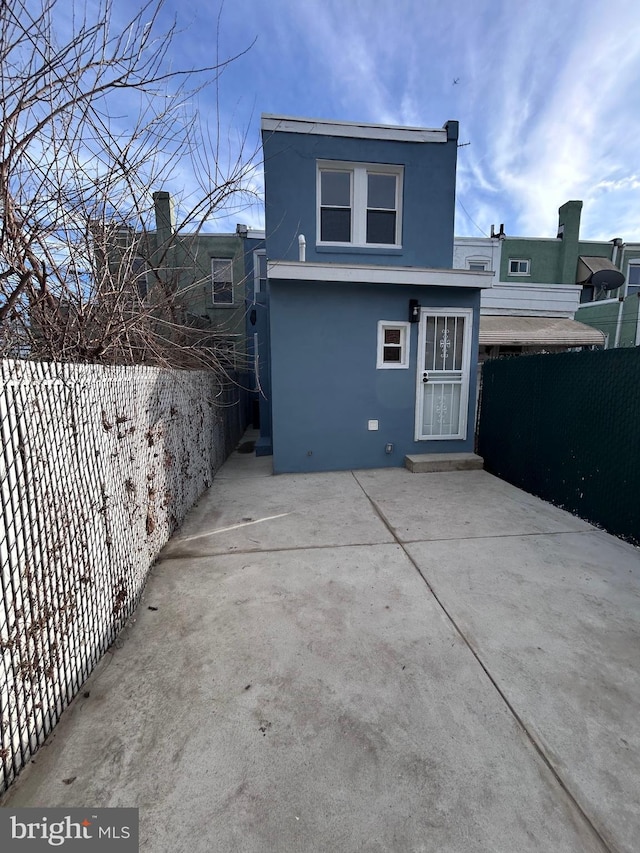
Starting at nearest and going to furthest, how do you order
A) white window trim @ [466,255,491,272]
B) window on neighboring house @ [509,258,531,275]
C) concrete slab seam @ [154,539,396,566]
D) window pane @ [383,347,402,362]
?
concrete slab seam @ [154,539,396,566] → window pane @ [383,347,402,362] → white window trim @ [466,255,491,272] → window on neighboring house @ [509,258,531,275]

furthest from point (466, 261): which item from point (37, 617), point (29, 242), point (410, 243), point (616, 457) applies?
point (37, 617)

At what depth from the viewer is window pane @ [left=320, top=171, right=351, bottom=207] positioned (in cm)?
610

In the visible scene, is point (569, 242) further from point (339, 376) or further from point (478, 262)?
point (339, 376)

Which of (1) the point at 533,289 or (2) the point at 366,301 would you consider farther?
(1) the point at 533,289

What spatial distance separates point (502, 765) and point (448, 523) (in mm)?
2512

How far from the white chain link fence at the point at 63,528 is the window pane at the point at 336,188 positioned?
4805 millimetres

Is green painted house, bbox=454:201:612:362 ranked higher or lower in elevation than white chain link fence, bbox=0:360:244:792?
higher

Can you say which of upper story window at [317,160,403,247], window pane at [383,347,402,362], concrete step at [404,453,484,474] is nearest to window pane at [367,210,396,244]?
upper story window at [317,160,403,247]

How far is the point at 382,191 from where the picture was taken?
623 centimetres

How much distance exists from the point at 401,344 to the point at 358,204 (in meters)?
2.44

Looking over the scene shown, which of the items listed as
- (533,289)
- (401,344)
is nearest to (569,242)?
(533,289)

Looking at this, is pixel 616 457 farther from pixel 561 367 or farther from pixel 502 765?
pixel 502 765

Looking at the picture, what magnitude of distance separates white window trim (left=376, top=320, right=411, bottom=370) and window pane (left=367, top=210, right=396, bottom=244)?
1.60m

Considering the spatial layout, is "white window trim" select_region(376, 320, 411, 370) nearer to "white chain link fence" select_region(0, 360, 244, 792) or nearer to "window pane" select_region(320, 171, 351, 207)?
"window pane" select_region(320, 171, 351, 207)
